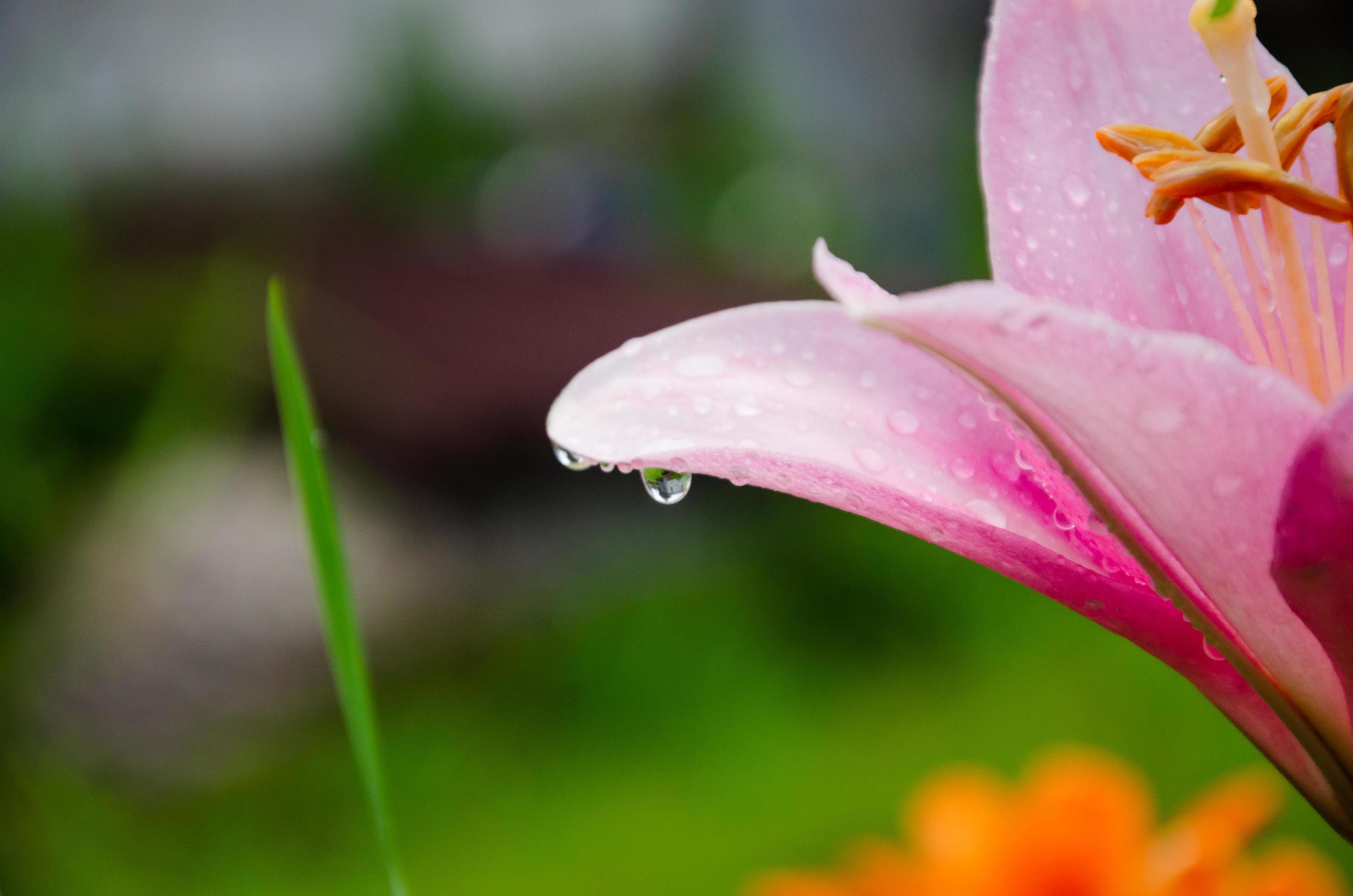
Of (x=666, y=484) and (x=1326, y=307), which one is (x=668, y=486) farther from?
(x=1326, y=307)

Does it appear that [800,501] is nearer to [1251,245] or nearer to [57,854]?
[57,854]

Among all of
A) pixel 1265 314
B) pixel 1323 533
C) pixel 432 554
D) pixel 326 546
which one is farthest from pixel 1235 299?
pixel 432 554

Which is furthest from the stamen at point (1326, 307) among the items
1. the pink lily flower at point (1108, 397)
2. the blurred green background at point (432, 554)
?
the blurred green background at point (432, 554)

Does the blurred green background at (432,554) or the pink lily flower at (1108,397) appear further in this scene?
the blurred green background at (432,554)

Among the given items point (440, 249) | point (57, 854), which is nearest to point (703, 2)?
point (440, 249)

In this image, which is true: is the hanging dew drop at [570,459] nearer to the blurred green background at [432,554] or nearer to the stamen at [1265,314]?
the stamen at [1265,314]

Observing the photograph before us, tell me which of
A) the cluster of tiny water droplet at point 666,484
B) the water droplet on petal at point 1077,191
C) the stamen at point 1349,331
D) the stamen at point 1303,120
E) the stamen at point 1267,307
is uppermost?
the water droplet on petal at point 1077,191

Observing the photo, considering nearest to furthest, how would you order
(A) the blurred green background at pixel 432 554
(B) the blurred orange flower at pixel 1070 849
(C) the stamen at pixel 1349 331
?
(C) the stamen at pixel 1349 331 → (B) the blurred orange flower at pixel 1070 849 → (A) the blurred green background at pixel 432 554
